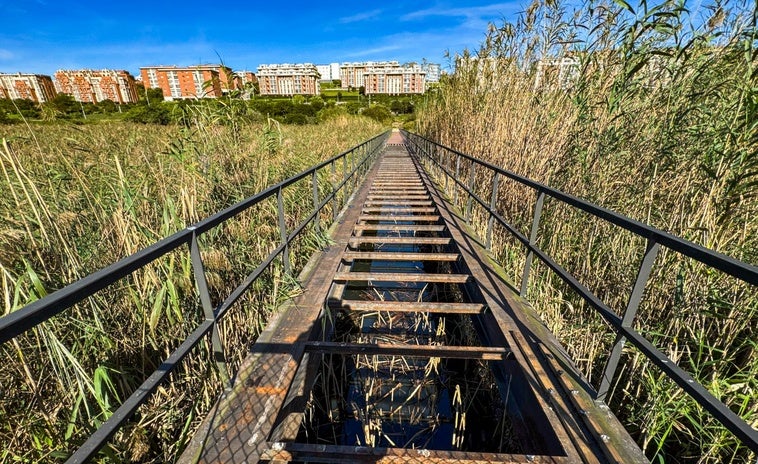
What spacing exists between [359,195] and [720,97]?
514 cm

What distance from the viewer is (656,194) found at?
10.9 ft

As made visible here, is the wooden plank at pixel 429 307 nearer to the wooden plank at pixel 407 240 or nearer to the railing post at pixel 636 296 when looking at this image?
the railing post at pixel 636 296

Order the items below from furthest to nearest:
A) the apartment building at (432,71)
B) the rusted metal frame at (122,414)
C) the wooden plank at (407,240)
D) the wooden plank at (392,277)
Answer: the apartment building at (432,71) → the wooden plank at (407,240) → the wooden plank at (392,277) → the rusted metal frame at (122,414)

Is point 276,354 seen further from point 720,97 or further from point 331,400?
point 720,97

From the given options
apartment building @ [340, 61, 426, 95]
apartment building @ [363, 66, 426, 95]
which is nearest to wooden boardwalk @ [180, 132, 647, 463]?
apartment building @ [340, 61, 426, 95]

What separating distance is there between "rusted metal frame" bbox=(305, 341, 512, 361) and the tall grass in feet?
2.74

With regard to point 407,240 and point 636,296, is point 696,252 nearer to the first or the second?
point 636,296

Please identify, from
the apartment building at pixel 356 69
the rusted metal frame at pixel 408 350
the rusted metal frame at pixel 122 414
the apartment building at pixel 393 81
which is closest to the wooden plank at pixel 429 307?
the rusted metal frame at pixel 408 350

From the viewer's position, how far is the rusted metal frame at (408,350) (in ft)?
7.34

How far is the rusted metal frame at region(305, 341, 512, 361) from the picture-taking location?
7.34ft

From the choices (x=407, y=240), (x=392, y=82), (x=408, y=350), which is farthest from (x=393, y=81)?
(x=408, y=350)

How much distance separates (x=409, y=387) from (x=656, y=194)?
3040mm

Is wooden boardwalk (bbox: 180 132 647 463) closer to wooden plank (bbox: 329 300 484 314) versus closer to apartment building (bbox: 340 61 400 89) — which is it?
wooden plank (bbox: 329 300 484 314)

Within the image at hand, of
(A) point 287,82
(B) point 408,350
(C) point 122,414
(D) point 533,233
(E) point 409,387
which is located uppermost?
(A) point 287,82
